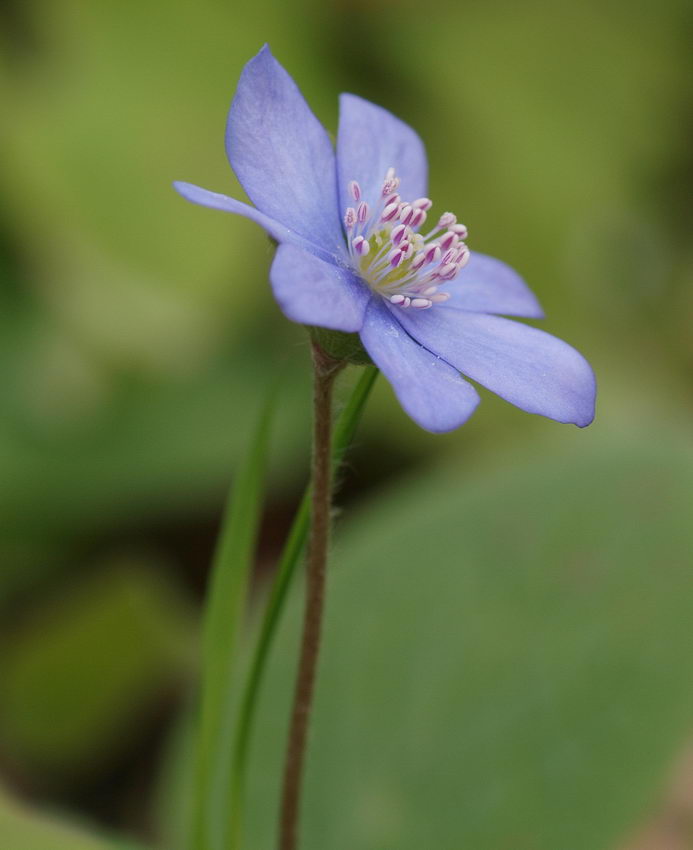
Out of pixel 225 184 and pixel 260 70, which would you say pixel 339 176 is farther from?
pixel 225 184

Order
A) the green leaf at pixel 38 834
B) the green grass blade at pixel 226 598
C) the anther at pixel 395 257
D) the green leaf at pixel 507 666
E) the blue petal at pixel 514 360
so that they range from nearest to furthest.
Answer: the blue petal at pixel 514 360 → the anther at pixel 395 257 → the green grass blade at pixel 226 598 → the green leaf at pixel 38 834 → the green leaf at pixel 507 666

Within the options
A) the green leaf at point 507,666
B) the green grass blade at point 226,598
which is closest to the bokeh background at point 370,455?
the green leaf at point 507,666

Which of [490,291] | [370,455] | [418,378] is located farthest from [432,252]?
[370,455]

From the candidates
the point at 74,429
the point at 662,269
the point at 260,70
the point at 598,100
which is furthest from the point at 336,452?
the point at 662,269

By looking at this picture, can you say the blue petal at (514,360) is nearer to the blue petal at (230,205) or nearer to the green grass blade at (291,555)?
the green grass blade at (291,555)

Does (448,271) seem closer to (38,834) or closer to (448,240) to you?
(448,240)

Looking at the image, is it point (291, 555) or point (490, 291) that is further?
point (490, 291)
